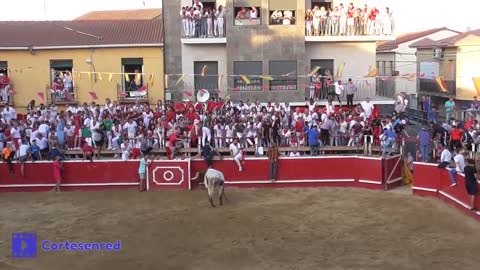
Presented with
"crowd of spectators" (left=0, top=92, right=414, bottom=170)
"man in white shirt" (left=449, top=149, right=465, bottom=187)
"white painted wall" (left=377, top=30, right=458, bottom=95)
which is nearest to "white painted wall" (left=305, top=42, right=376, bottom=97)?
"crowd of spectators" (left=0, top=92, right=414, bottom=170)

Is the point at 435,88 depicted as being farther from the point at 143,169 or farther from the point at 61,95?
the point at 143,169

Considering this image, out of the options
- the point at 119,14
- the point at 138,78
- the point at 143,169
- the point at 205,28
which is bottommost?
the point at 143,169

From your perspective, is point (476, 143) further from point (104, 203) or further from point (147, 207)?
point (104, 203)

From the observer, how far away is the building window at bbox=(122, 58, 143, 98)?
30.5 meters

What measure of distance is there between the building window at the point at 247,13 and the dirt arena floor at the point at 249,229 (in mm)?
10281

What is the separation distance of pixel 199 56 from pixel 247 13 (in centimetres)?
319

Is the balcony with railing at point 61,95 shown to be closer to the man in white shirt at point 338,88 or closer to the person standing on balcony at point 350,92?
the man in white shirt at point 338,88

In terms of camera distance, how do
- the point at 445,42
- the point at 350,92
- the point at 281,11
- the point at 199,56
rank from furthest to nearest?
the point at 445,42 < the point at 199,56 < the point at 281,11 < the point at 350,92

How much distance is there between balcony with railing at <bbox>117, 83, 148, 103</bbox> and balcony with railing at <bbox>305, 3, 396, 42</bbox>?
8.44 meters

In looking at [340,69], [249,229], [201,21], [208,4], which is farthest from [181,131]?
[340,69]

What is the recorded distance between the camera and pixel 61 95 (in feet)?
99.6

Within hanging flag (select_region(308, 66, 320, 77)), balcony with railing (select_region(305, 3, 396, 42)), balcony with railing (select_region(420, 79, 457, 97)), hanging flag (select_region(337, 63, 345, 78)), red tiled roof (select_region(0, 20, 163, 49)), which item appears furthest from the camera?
balcony with railing (select_region(420, 79, 457, 97))

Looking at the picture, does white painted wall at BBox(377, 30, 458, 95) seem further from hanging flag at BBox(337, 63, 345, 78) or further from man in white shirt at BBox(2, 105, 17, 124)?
man in white shirt at BBox(2, 105, 17, 124)

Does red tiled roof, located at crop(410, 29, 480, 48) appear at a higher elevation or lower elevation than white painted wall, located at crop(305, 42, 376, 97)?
higher
